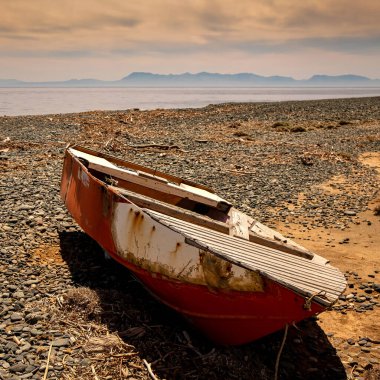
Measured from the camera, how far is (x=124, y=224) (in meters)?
6.60

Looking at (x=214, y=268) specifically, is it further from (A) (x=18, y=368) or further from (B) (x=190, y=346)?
(A) (x=18, y=368)

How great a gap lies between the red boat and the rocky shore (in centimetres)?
58

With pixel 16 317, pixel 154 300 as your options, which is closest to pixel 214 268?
pixel 154 300

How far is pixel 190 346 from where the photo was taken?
5879mm

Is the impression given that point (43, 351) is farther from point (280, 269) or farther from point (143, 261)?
point (280, 269)

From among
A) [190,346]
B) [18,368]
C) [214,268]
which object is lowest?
[190,346]

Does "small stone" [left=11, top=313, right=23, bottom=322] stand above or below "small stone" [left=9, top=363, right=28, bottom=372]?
above

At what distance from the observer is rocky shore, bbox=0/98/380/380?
5504mm

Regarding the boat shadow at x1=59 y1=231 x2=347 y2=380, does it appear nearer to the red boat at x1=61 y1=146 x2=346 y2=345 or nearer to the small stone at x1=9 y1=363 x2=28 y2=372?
the red boat at x1=61 y1=146 x2=346 y2=345

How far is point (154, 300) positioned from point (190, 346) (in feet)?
4.69

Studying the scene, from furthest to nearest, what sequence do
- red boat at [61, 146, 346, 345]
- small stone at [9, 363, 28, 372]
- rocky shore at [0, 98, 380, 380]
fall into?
rocky shore at [0, 98, 380, 380] < red boat at [61, 146, 346, 345] < small stone at [9, 363, 28, 372]

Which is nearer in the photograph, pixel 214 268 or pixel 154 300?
pixel 214 268

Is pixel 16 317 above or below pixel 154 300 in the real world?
above

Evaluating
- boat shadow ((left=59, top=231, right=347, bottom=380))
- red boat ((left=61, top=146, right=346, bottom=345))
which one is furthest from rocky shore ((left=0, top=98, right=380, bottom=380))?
red boat ((left=61, top=146, right=346, bottom=345))
